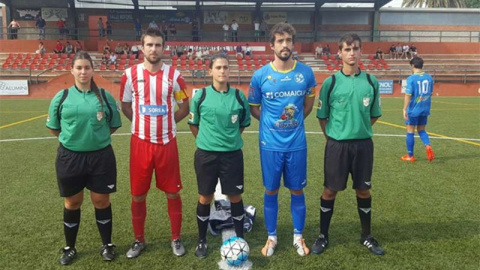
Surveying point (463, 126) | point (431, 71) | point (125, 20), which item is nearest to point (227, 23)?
point (125, 20)

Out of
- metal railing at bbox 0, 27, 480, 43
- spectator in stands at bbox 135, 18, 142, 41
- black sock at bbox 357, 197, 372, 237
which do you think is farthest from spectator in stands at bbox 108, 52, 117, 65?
black sock at bbox 357, 197, 372, 237

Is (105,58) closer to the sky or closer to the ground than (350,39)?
closer to the sky

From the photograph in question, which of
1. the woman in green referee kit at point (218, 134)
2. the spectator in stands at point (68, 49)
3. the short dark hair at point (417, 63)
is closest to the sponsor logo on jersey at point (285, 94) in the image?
the woman in green referee kit at point (218, 134)

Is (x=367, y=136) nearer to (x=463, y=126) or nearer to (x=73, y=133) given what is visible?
(x=73, y=133)

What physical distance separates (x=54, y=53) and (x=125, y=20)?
21.9 ft

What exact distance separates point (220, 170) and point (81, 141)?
50.0 inches

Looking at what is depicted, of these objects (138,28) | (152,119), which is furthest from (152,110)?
(138,28)

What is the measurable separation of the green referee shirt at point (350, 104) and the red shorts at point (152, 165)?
156 centimetres

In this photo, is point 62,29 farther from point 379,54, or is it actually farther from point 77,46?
point 379,54

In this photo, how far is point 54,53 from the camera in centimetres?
2803

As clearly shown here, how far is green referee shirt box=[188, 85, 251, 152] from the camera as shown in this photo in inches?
132

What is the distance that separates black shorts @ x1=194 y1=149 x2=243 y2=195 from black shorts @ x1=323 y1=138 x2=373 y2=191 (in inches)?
35.2

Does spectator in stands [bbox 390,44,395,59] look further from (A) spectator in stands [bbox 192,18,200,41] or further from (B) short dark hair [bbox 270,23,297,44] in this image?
(B) short dark hair [bbox 270,23,297,44]

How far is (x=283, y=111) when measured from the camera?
3.39 metres
